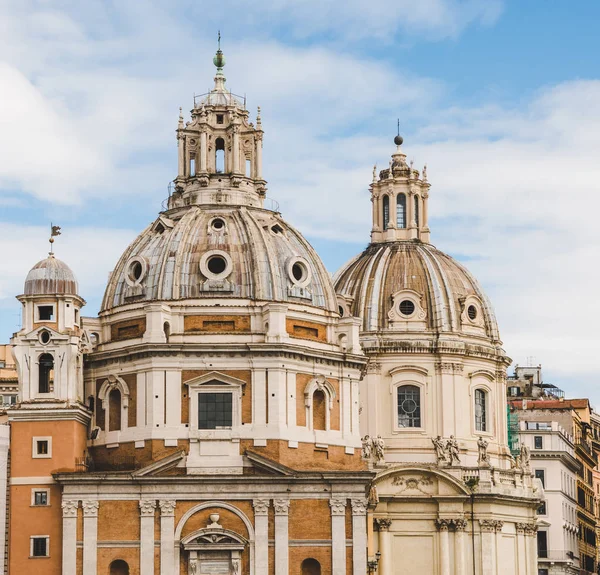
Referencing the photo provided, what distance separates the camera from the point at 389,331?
111562 millimetres

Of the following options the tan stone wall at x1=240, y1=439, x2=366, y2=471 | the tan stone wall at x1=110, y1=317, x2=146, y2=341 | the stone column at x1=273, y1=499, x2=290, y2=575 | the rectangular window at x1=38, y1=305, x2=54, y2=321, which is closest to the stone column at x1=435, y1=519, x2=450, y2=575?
the tan stone wall at x1=240, y1=439, x2=366, y2=471

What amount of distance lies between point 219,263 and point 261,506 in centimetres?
1398

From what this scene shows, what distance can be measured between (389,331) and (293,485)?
2470cm

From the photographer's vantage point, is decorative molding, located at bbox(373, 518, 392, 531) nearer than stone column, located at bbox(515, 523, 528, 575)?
Yes

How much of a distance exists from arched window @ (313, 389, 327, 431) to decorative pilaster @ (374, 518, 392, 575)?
1356 centimetres

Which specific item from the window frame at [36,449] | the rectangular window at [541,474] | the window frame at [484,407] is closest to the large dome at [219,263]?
the window frame at [36,449]

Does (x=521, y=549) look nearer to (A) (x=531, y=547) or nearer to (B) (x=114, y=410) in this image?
(A) (x=531, y=547)

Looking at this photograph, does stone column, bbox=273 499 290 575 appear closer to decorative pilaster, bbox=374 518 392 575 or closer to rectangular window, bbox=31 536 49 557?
rectangular window, bbox=31 536 49 557

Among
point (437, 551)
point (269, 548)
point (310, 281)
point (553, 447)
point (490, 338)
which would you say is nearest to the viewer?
point (269, 548)

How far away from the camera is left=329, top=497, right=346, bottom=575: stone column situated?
288 feet

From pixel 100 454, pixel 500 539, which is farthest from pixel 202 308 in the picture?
pixel 500 539

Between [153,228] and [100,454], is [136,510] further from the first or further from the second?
[153,228]

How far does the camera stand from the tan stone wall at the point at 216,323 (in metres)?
93.2

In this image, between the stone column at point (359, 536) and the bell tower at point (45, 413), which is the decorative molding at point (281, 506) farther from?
the bell tower at point (45, 413)
